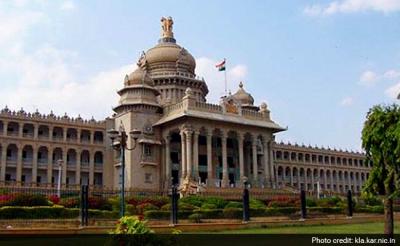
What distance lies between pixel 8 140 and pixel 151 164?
1483 centimetres

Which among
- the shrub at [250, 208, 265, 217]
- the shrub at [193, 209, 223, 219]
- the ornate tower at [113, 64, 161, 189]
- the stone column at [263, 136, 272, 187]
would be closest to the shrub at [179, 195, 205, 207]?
the shrub at [250, 208, 265, 217]

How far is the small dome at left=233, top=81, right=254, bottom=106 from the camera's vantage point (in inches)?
2531

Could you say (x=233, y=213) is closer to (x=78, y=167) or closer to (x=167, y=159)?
(x=167, y=159)

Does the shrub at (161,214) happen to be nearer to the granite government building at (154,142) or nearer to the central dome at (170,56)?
the granite government building at (154,142)

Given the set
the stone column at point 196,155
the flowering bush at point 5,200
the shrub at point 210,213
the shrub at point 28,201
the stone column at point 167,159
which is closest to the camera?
the flowering bush at point 5,200

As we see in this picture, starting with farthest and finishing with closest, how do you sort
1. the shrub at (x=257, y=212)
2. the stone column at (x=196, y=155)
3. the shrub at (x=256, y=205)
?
1. the stone column at (x=196, y=155)
2. the shrub at (x=256, y=205)
3. the shrub at (x=257, y=212)

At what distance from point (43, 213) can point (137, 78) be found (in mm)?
30589

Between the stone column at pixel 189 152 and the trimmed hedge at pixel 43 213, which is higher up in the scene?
the stone column at pixel 189 152

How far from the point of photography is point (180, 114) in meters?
48.7

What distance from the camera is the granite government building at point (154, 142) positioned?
5019cm

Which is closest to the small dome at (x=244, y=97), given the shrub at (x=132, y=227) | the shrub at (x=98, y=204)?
the shrub at (x=98, y=204)

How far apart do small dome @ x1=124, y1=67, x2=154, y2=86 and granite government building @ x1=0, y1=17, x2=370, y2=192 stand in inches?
3.3

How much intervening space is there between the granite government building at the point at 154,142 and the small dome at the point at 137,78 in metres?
0.08

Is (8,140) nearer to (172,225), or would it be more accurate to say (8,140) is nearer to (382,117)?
(172,225)
